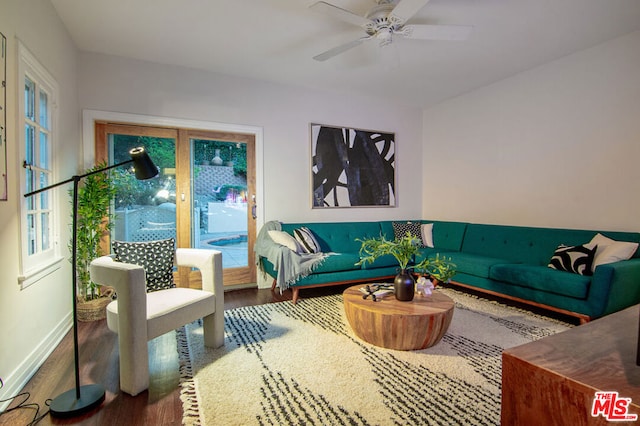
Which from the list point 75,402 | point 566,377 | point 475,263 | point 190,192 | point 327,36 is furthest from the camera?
point 190,192

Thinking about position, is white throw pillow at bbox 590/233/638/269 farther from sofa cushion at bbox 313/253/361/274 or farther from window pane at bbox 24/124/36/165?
window pane at bbox 24/124/36/165

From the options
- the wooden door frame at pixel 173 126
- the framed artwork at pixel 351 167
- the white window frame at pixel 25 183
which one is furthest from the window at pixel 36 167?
the framed artwork at pixel 351 167

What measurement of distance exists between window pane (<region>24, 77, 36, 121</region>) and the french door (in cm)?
113

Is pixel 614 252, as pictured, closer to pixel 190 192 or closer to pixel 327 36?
pixel 327 36

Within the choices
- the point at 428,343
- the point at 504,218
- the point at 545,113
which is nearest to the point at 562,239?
the point at 504,218

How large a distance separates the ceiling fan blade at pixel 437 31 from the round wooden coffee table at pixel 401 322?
210 cm

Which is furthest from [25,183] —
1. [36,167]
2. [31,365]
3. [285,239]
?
[285,239]

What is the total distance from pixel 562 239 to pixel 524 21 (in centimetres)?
214

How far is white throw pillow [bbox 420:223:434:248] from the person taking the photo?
4.82 meters

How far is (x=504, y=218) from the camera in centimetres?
429

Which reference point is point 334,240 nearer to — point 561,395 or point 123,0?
point 123,0

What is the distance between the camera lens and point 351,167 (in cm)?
A: 486

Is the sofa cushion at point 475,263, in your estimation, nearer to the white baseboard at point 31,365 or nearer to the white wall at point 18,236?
the white baseboard at point 31,365

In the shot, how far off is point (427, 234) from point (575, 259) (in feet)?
6.55
